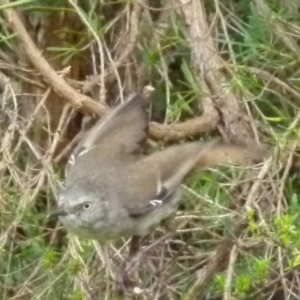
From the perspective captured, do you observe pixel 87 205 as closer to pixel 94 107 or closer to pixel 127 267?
pixel 127 267

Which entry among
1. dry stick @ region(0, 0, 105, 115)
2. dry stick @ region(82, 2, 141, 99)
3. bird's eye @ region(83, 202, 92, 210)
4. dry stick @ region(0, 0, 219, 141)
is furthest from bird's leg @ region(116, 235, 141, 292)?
dry stick @ region(82, 2, 141, 99)

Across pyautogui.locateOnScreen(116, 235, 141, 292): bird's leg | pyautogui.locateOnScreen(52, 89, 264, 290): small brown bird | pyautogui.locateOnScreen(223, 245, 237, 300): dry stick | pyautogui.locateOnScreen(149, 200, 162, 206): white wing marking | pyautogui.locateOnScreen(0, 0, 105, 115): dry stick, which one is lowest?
pyautogui.locateOnScreen(116, 235, 141, 292): bird's leg

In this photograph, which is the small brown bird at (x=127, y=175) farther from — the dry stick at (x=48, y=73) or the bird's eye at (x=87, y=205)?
the dry stick at (x=48, y=73)

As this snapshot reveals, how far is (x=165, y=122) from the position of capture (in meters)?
4.60

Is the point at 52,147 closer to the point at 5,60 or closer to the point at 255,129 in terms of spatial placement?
the point at 5,60

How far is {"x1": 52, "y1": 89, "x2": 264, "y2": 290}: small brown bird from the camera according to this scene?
384 centimetres

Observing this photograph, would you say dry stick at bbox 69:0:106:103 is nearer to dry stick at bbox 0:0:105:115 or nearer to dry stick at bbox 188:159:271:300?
dry stick at bbox 0:0:105:115

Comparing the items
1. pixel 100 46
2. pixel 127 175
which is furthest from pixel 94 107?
pixel 127 175

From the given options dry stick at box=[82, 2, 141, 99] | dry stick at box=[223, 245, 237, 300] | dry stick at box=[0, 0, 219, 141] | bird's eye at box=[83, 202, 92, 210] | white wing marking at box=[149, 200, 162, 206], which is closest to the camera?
dry stick at box=[223, 245, 237, 300]

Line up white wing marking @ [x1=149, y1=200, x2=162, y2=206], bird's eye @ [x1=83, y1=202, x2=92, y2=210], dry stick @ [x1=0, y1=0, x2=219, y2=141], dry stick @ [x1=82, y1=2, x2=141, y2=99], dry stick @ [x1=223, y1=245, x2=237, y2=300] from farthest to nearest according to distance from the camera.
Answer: dry stick @ [x1=82, y1=2, x2=141, y2=99]
dry stick @ [x1=0, y1=0, x2=219, y2=141]
white wing marking @ [x1=149, y1=200, x2=162, y2=206]
bird's eye @ [x1=83, y1=202, x2=92, y2=210]
dry stick @ [x1=223, y1=245, x2=237, y2=300]

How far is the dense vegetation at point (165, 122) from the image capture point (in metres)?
4.05

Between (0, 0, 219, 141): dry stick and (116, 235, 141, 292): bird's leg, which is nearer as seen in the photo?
(116, 235, 141, 292): bird's leg

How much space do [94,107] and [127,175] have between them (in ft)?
2.02

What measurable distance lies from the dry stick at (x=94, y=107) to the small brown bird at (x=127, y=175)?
0.24 meters
